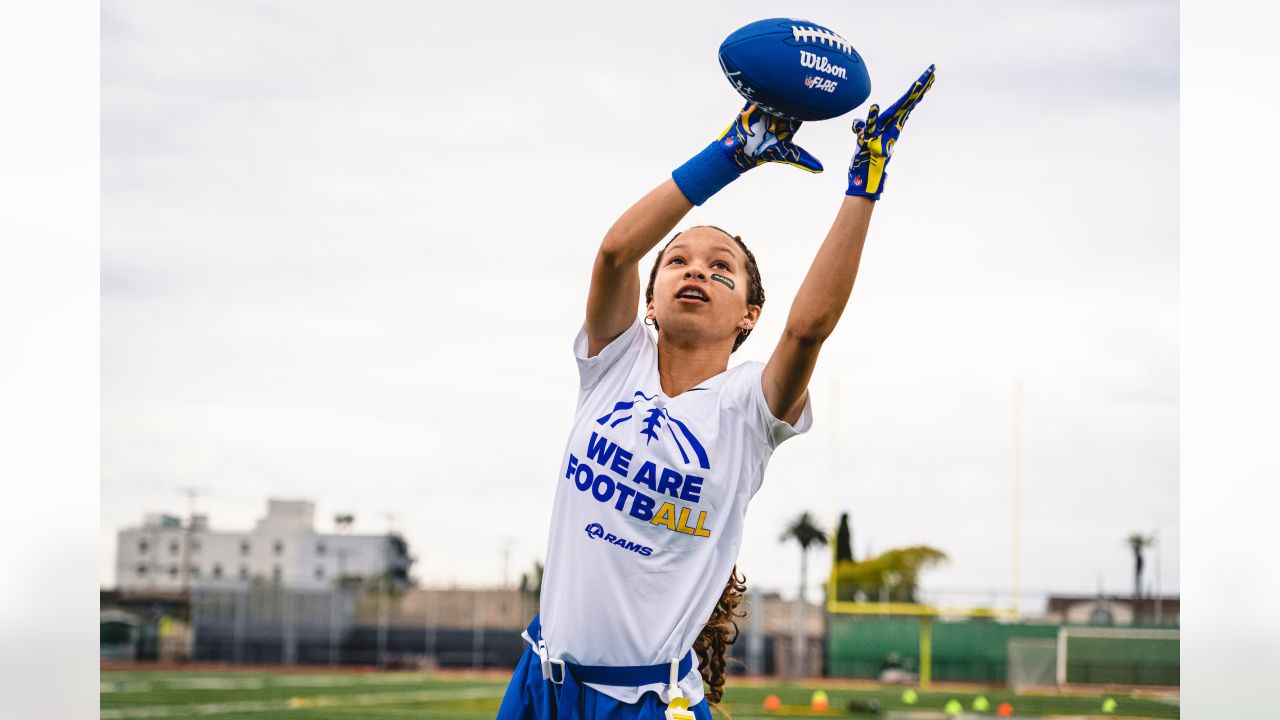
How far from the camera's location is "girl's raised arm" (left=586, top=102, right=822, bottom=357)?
262cm

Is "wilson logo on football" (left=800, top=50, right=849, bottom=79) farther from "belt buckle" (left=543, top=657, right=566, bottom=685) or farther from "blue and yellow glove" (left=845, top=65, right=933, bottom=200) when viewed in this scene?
"belt buckle" (left=543, top=657, right=566, bottom=685)

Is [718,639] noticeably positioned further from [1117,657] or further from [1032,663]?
[1032,663]

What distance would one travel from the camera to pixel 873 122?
2.65 m

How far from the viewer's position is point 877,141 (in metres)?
2.65

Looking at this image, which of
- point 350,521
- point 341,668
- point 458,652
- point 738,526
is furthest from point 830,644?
point 738,526

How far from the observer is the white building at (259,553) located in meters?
37.0

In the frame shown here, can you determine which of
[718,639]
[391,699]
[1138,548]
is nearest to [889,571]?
[1138,548]

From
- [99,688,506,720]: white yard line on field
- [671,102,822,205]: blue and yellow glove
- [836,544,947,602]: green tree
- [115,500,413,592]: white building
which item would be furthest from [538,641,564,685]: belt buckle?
[115,500,413,592]: white building

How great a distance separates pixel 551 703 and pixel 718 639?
1.86ft

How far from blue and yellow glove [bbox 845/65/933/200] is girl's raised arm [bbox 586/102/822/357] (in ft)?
0.28

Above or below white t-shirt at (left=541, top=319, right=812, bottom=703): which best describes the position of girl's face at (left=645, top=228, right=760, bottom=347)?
above

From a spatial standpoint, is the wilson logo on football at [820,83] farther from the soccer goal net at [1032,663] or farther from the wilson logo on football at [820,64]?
the soccer goal net at [1032,663]

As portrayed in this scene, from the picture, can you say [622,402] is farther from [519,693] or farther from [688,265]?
[519,693]

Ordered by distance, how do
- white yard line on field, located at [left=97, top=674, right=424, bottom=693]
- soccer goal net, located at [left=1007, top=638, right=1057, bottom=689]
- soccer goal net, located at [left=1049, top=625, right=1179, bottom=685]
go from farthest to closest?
soccer goal net, located at [left=1007, top=638, right=1057, bottom=689], soccer goal net, located at [left=1049, top=625, right=1179, bottom=685], white yard line on field, located at [left=97, top=674, right=424, bottom=693]
